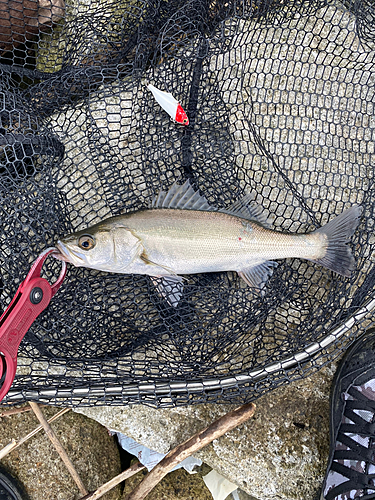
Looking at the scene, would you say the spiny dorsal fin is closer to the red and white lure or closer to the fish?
the fish

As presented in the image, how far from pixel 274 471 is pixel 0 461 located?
92.3 inches

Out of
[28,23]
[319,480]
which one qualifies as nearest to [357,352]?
[319,480]

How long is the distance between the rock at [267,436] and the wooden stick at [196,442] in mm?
204

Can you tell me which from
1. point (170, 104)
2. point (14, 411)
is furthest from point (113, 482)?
point (170, 104)

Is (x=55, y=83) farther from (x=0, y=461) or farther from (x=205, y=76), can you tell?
(x=0, y=461)

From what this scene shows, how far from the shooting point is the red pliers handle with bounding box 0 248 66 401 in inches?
90.6

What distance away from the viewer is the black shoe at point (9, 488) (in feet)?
10.7

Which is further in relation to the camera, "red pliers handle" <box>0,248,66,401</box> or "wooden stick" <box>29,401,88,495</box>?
"wooden stick" <box>29,401,88,495</box>

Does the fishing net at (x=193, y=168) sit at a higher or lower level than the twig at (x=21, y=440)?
higher

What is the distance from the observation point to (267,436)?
3.19 m

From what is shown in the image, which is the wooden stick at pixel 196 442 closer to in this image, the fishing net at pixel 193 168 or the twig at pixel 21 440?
the fishing net at pixel 193 168

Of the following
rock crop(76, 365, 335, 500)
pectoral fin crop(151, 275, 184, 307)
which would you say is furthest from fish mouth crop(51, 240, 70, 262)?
rock crop(76, 365, 335, 500)

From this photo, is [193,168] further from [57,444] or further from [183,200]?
[57,444]

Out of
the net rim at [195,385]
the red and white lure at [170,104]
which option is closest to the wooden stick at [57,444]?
the net rim at [195,385]
